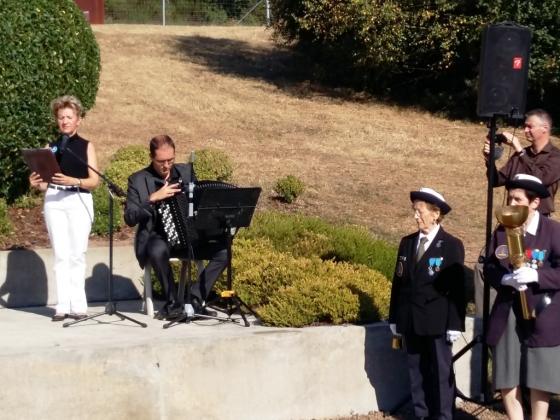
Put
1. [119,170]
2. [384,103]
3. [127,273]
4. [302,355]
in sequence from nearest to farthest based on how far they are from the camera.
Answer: [302,355] → [127,273] → [119,170] → [384,103]

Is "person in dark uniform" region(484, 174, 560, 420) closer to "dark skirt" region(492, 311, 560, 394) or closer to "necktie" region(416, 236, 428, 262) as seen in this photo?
"dark skirt" region(492, 311, 560, 394)

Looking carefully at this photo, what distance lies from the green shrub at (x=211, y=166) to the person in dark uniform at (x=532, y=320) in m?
5.74

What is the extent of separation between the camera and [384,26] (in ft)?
62.1

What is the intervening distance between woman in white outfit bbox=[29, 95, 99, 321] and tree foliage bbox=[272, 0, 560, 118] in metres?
11.1

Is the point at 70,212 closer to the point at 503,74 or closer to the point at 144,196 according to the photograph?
the point at 144,196

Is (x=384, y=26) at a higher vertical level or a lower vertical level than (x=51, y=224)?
higher

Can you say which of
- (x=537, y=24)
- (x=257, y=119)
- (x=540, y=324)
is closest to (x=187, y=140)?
(x=257, y=119)

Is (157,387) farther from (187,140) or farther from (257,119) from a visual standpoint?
(257,119)

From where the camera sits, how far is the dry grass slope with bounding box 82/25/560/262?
45.2ft

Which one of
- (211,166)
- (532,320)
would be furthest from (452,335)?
(211,166)

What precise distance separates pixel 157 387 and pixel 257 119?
11.4m

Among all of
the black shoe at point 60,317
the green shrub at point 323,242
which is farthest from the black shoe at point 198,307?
the green shrub at point 323,242

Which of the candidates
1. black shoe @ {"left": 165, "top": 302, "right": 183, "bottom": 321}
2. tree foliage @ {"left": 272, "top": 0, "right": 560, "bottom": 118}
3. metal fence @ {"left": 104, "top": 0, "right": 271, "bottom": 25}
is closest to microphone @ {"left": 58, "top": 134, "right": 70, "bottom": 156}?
black shoe @ {"left": 165, "top": 302, "right": 183, "bottom": 321}

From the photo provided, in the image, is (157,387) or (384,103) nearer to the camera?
(157,387)
